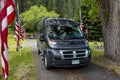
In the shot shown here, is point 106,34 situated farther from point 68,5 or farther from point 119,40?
point 68,5

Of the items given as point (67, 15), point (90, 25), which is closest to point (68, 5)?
point (67, 15)

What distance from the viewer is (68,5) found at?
85.9m

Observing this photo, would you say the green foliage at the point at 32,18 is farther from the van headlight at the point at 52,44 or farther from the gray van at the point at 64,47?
the van headlight at the point at 52,44

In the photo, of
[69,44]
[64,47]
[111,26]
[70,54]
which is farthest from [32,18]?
[70,54]

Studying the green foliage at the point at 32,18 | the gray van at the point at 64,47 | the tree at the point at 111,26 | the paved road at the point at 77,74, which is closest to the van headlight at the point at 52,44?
the gray van at the point at 64,47

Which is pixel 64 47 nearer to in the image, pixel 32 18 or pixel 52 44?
pixel 52 44

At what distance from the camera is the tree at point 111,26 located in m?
11.3

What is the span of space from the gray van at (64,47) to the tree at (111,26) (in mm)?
1312

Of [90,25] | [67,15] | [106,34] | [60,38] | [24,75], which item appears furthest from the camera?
[67,15]

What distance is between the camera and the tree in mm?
11312

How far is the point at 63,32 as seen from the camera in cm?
1172

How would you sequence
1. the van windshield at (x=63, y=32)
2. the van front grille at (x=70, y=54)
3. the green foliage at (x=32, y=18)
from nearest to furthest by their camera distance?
1. the van front grille at (x=70, y=54)
2. the van windshield at (x=63, y=32)
3. the green foliage at (x=32, y=18)

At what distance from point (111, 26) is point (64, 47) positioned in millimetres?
2622

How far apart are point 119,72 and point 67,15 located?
234ft
